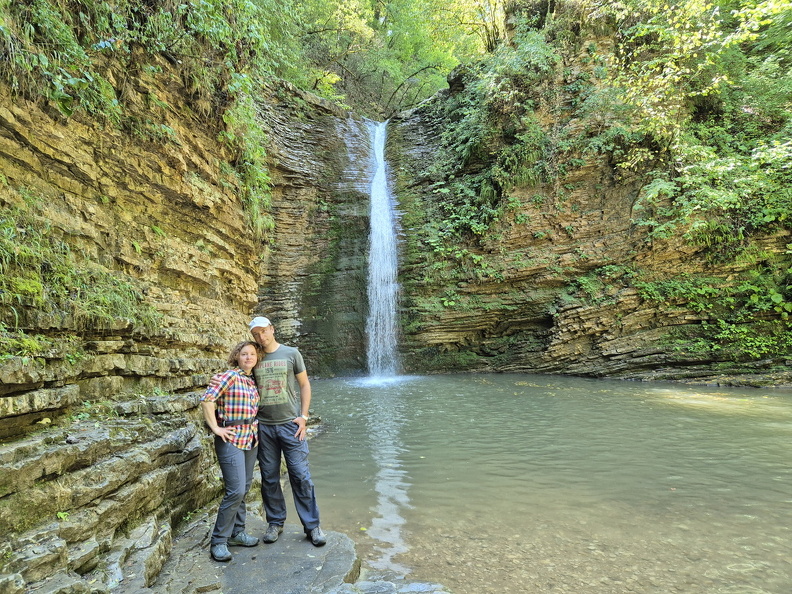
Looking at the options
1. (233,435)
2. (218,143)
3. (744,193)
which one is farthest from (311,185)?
(233,435)

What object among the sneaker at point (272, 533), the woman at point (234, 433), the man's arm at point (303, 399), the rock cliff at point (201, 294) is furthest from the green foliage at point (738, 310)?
the woman at point (234, 433)

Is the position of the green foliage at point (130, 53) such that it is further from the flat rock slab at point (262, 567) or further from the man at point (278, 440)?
the flat rock slab at point (262, 567)

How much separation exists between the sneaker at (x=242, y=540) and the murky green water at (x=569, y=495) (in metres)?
0.90

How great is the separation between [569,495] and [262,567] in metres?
3.10

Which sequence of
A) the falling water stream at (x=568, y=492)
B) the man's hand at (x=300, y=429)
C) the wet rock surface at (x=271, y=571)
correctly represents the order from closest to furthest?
the wet rock surface at (x=271, y=571)
the falling water stream at (x=568, y=492)
the man's hand at (x=300, y=429)

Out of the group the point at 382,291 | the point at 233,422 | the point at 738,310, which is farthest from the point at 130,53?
the point at 738,310

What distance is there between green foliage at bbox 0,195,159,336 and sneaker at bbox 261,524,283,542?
1996 millimetres

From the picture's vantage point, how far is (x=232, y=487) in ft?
9.84

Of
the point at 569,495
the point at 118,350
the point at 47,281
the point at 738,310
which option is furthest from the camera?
the point at 738,310

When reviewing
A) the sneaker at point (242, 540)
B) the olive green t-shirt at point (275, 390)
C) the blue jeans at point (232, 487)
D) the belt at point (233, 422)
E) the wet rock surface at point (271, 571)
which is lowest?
the wet rock surface at point (271, 571)

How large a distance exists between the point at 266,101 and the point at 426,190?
695 centimetres

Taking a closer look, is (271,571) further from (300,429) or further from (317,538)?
(300,429)

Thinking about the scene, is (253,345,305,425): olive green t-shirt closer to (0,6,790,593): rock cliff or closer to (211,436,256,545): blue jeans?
(211,436,256,545): blue jeans

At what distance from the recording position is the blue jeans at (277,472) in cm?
321
